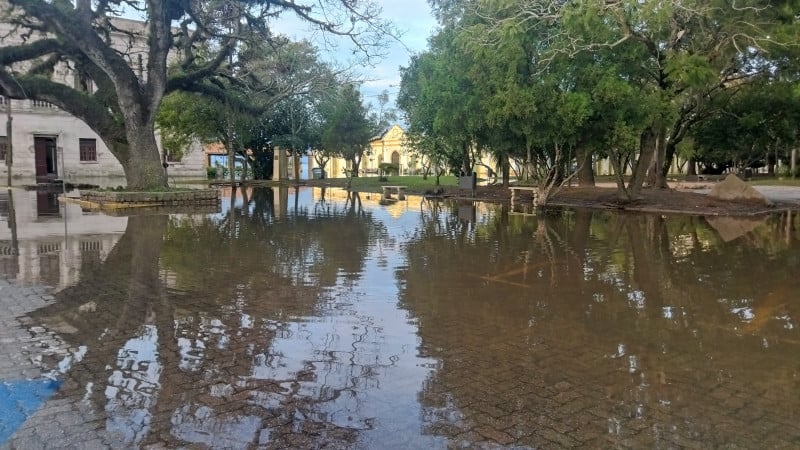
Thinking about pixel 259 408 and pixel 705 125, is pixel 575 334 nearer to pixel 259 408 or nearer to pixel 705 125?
pixel 259 408

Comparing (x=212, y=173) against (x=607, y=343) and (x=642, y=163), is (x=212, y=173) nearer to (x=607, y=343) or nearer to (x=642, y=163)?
(x=642, y=163)

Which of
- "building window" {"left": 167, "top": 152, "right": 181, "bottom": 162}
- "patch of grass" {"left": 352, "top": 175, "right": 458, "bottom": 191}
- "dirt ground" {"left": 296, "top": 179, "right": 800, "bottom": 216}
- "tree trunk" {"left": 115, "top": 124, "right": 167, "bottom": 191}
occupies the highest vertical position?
"building window" {"left": 167, "top": 152, "right": 181, "bottom": 162}

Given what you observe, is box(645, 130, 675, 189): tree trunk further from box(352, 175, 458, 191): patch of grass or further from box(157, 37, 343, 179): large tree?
box(157, 37, 343, 179): large tree

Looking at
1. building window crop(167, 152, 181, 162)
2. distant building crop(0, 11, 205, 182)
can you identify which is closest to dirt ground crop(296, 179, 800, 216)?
building window crop(167, 152, 181, 162)

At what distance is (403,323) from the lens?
6172 millimetres

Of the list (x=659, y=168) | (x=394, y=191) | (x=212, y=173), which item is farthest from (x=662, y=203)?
(x=212, y=173)

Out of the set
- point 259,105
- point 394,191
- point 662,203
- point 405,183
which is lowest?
point 662,203

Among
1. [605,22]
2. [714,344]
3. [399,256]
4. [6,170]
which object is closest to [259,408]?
[714,344]

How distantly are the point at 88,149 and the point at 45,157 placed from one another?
267cm

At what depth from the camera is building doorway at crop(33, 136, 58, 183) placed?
133ft

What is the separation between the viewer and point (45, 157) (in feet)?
136

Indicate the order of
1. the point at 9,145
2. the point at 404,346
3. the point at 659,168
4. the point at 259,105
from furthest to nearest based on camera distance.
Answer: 1. the point at 9,145
2. the point at 259,105
3. the point at 659,168
4. the point at 404,346

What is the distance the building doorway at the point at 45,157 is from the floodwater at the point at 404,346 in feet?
113

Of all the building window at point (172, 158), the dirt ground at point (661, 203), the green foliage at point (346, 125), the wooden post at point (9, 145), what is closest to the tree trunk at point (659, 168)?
the dirt ground at point (661, 203)
